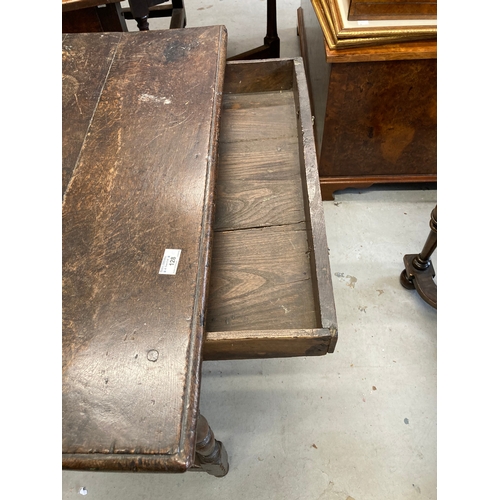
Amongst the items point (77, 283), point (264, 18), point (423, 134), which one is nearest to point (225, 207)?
point (77, 283)

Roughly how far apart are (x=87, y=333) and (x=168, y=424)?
0.20 meters

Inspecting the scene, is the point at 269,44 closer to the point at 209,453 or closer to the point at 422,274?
the point at 422,274

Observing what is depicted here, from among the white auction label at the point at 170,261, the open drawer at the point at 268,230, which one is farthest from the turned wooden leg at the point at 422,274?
the white auction label at the point at 170,261

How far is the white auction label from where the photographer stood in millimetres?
693

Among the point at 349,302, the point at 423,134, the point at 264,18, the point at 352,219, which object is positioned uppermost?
the point at 264,18

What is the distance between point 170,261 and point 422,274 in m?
1.10

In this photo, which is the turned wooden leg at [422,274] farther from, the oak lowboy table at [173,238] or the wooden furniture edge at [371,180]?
the oak lowboy table at [173,238]

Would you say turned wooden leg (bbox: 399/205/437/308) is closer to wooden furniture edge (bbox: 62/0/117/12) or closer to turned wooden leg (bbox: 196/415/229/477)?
turned wooden leg (bbox: 196/415/229/477)

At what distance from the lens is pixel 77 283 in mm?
682

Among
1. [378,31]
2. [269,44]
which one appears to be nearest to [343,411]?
[378,31]

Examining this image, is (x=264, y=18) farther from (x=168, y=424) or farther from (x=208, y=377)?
(x=168, y=424)

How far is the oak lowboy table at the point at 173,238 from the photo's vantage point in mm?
566

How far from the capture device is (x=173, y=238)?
29.1 inches

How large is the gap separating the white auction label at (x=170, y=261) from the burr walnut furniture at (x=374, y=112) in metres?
0.97
